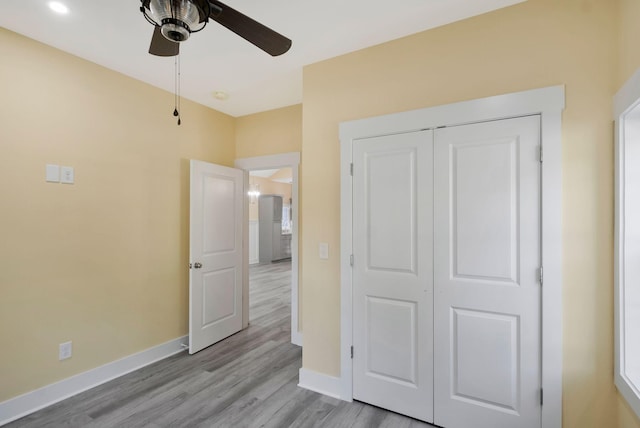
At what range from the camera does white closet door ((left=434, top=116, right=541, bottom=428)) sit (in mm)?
1748

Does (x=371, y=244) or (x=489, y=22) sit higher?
(x=489, y=22)

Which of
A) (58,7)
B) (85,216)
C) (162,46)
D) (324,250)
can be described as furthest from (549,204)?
(85,216)

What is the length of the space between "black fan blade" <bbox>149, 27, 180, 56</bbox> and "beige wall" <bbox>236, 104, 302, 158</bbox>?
1.89 metres

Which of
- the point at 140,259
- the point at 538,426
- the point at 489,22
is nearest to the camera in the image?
the point at 538,426

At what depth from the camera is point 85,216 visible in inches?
97.4

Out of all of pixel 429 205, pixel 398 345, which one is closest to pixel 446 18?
pixel 429 205

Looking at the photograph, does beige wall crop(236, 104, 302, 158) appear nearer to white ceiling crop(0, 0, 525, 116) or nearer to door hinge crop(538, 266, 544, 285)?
white ceiling crop(0, 0, 525, 116)

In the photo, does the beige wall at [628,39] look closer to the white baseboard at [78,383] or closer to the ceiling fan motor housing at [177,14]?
the ceiling fan motor housing at [177,14]

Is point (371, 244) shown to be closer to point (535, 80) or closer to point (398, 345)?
point (398, 345)

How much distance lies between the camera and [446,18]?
76.6 inches

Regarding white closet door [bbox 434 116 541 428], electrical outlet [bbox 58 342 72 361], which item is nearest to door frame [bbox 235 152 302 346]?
white closet door [bbox 434 116 541 428]

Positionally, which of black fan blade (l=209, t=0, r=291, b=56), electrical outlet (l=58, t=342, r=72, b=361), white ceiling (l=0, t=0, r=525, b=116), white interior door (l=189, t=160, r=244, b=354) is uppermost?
white ceiling (l=0, t=0, r=525, b=116)

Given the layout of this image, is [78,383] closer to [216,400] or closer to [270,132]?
[216,400]

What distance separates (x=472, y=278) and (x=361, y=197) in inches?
35.6
